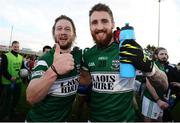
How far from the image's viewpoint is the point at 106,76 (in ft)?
11.9

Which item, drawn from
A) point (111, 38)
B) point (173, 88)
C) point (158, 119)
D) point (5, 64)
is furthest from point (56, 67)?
point (5, 64)

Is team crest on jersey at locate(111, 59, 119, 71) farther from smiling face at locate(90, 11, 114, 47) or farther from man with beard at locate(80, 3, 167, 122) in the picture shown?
smiling face at locate(90, 11, 114, 47)

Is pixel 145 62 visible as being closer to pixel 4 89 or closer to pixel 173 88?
pixel 173 88

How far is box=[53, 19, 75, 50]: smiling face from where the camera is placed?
12.1ft

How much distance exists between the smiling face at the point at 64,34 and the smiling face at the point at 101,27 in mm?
262

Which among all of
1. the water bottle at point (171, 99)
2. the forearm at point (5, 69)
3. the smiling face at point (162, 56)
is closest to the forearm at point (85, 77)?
the smiling face at point (162, 56)

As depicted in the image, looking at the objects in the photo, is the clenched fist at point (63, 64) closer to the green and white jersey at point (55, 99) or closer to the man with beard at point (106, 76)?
the green and white jersey at point (55, 99)

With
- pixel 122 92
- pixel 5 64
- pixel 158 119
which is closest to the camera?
pixel 122 92

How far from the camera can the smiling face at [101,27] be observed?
3.59m

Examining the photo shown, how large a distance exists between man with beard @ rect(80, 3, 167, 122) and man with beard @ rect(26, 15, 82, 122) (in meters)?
0.24

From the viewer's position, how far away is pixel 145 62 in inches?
125

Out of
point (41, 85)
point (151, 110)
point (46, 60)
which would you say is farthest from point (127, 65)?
point (151, 110)

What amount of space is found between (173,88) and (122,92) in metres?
4.70

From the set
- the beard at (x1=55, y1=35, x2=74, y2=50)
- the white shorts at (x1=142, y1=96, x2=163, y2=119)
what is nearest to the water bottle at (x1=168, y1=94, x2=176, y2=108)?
the white shorts at (x1=142, y1=96, x2=163, y2=119)
